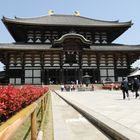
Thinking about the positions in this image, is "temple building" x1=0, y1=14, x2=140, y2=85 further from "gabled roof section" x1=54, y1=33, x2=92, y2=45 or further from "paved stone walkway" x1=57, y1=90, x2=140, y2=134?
"paved stone walkway" x1=57, y1=90, x2=140, y2=134

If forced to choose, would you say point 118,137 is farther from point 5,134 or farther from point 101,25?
point 101,25

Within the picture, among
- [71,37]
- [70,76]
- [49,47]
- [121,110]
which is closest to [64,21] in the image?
[71,37]

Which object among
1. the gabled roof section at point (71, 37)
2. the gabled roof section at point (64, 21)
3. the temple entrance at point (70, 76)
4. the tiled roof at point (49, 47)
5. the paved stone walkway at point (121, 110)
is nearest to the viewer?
the paved stone walkway at point (121, 110)

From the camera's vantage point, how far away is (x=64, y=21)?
182 ft

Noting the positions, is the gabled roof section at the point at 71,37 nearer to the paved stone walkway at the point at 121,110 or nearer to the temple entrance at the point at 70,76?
the temple entrance at the point at 70,76

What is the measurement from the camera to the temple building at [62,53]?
47656 millimetres

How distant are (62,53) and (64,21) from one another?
355 inches

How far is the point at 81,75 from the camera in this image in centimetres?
4922

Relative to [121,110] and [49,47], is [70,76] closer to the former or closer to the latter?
[49,47]

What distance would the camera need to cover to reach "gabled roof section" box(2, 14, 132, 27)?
166ft

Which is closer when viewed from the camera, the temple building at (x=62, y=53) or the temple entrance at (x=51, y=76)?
the temple building at (x=62, y=53)

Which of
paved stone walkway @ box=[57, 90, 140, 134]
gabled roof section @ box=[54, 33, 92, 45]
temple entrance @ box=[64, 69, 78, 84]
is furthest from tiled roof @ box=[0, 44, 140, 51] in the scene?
paved stone walkway @ box=[57, 90, 140, 134]

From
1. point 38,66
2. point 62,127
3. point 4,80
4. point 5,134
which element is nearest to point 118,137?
point 62,127

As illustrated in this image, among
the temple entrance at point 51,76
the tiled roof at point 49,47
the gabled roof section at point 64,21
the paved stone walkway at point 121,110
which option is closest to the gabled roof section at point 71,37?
the tiled roof at point 49,47
